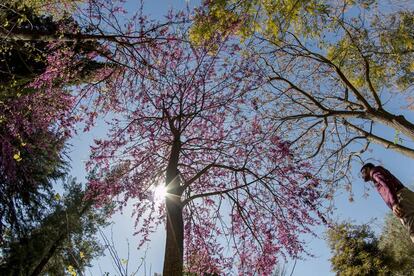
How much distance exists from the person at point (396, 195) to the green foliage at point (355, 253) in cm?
1091

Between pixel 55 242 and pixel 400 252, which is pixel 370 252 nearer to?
pixel 400 252

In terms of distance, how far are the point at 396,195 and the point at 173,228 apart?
11.0 feet

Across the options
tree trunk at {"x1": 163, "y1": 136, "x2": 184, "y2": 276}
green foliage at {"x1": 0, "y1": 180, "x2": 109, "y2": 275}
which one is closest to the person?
tree trunk at {"x1": 163, "y1": 136, "x2": 184, "y2": 276}

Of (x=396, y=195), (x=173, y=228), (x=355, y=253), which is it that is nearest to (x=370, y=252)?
(x=355, y=253)

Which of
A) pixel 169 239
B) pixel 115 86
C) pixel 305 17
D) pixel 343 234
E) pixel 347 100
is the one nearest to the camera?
pixel 169 239

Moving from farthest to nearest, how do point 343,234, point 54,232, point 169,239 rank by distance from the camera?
point 343,234 → point 54,232 → point 169,239

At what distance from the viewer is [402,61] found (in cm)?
822

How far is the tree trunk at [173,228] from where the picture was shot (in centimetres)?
445

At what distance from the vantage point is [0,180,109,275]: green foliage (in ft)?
44.1

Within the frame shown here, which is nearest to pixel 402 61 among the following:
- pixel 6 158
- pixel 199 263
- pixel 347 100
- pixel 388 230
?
pixel 347 100

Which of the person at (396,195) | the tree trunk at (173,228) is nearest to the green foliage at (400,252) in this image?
the person at (396,195)

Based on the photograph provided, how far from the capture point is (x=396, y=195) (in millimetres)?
4863

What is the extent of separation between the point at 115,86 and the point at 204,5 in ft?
7.95

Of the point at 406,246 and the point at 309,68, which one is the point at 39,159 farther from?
the point at 406,246
